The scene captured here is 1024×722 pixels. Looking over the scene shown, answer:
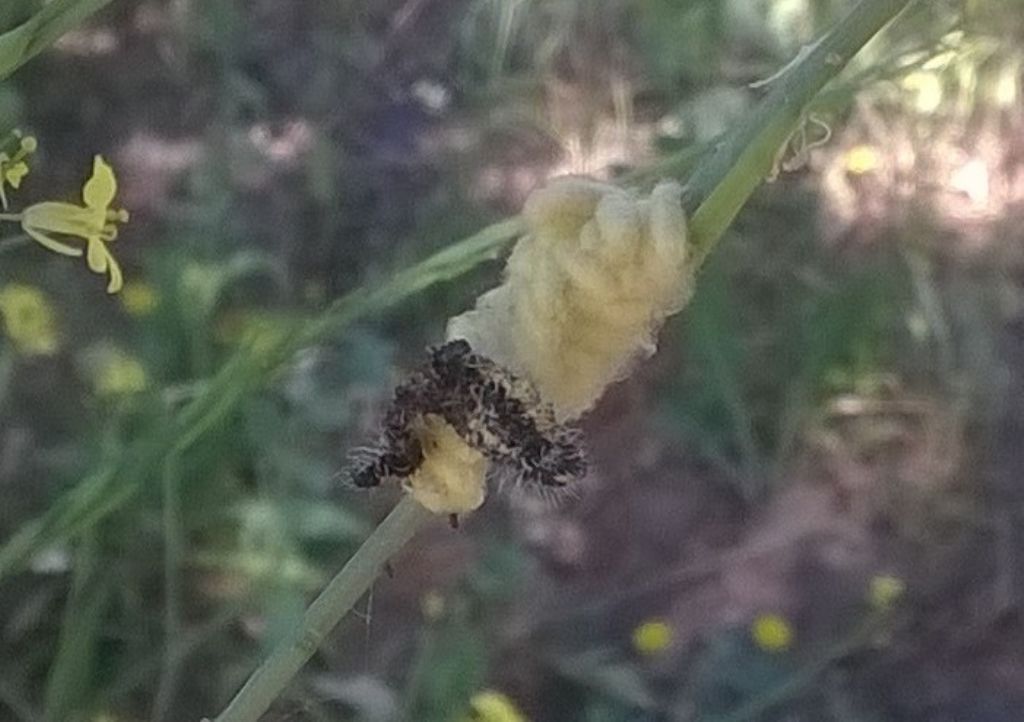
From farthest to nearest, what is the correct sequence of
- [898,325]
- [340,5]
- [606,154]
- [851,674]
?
1. [340,5]
2. [606,154]
3. [898,325]
4. [851,674]

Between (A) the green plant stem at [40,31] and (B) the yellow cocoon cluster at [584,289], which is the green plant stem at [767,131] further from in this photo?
(A) the green plant stem at [40,31]

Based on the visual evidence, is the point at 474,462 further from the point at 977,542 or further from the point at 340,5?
the point at 340,5

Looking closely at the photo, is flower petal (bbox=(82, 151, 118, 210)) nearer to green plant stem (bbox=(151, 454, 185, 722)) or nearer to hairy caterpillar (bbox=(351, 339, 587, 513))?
hairy caterpillar (bbox=(351, 339, 587, 513))

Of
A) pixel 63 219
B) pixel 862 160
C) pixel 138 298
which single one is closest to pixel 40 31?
pixel 63 219

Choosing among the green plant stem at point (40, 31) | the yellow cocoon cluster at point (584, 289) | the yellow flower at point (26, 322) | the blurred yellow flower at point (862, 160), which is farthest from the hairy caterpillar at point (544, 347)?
the blurred yellow flower at point (862, 160)

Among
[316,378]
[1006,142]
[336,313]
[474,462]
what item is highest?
[1006,142]

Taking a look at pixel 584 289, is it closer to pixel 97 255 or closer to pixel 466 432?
pixel 466 432

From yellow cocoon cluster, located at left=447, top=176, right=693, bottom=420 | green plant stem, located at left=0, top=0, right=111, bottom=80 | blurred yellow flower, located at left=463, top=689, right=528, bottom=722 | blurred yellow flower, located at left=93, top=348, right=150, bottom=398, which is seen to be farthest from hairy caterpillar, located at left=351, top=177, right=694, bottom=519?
blurred yellow flower, located at left=93, top=348, right=150, bottom=398

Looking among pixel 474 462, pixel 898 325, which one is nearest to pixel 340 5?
pixel 898 325
